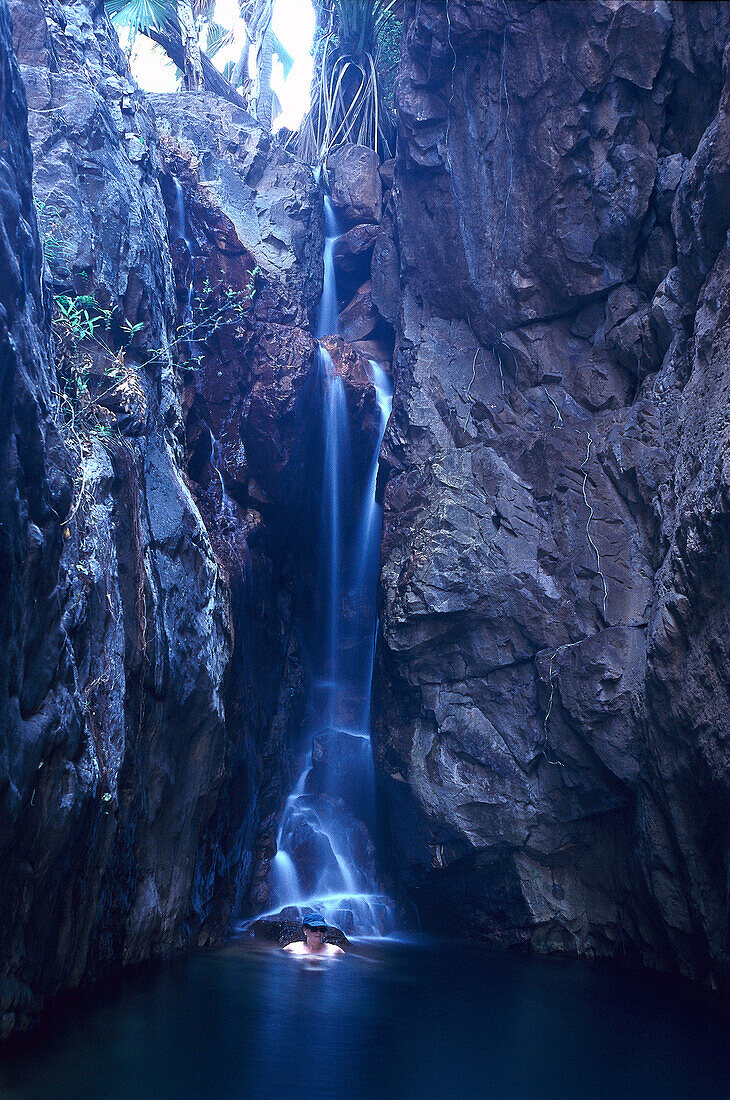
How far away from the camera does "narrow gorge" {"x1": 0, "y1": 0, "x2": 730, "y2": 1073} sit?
6098 millimetres

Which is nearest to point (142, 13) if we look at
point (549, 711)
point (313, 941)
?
point (549, 711)

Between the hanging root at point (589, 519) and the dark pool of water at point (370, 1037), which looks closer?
the dark pool of water at point (370, 1037)

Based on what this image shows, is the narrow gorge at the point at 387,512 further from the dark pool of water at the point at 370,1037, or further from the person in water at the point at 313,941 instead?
the person in water at the point at 313,941

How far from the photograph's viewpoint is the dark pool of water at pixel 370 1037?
4.99 meters

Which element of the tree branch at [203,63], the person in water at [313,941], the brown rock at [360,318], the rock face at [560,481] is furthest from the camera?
the brown rock at [360,318]

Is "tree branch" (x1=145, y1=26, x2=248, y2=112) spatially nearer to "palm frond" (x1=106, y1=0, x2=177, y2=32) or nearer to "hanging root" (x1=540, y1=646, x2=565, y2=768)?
"palm frond" (x1=106, y1=0, x2=177, y2=32)

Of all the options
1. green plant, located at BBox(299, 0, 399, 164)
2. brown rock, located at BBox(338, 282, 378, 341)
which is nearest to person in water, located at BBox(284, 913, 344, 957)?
brown rock, located at BBox(338, 282, 378, 341)

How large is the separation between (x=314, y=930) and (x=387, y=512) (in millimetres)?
5992

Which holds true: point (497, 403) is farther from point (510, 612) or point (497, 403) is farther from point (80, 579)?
point (80, 579)

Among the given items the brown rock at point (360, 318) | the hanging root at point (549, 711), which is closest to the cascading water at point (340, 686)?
the brown rock at point (360, 318)

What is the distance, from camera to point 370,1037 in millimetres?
6078

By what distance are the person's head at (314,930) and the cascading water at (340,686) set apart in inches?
93.4

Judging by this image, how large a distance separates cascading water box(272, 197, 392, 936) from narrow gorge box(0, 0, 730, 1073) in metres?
0.06

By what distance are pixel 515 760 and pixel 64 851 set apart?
6188mm
